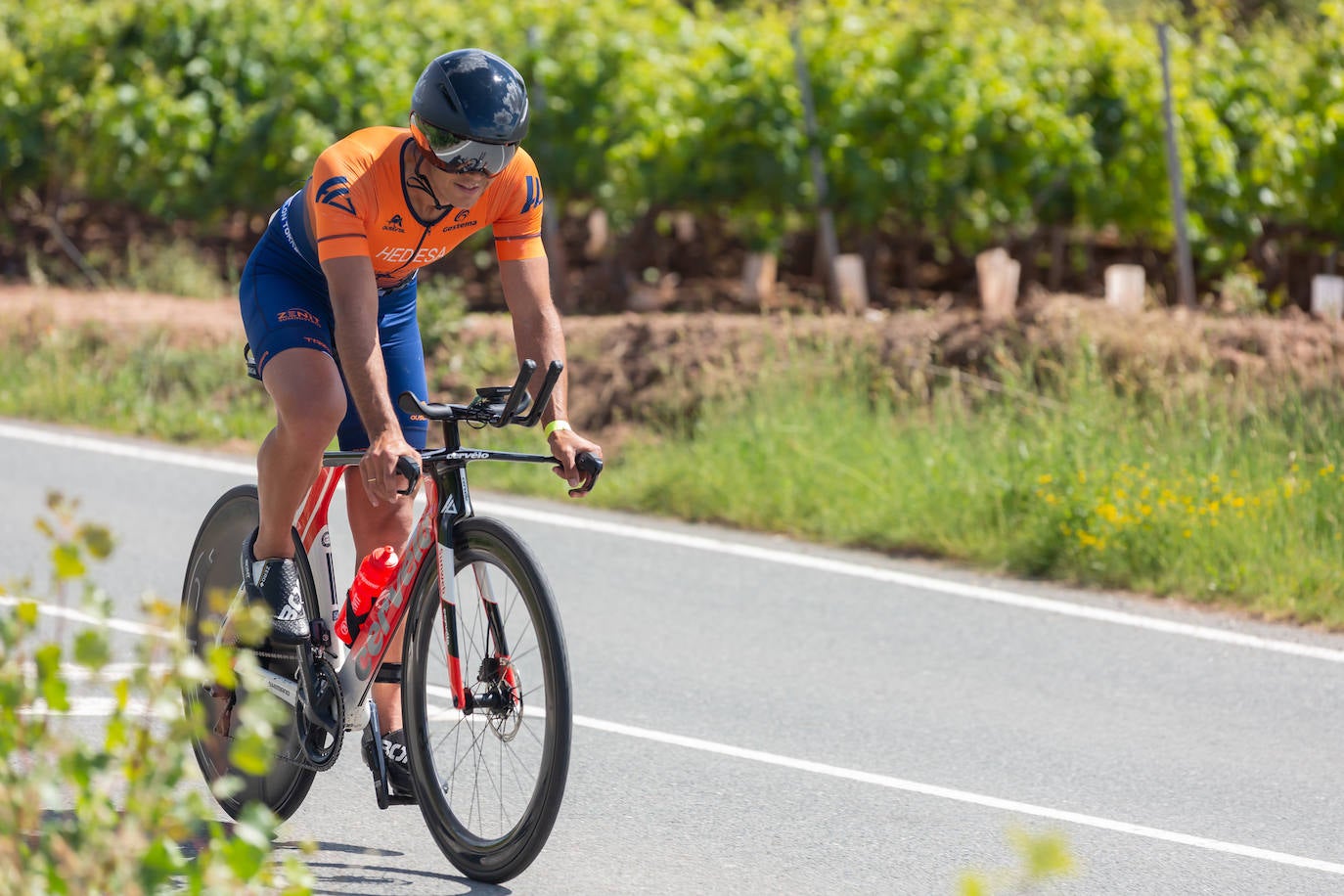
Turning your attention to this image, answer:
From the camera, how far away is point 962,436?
31.7 ft

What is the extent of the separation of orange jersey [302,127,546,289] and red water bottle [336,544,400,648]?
77 centimetres

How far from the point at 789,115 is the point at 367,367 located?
10.4m

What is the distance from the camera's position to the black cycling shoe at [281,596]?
15.8ft

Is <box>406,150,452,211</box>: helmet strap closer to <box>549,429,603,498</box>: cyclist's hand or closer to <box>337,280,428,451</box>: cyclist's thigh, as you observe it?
<box>337,280,428,451</box>: cyclist's thigh

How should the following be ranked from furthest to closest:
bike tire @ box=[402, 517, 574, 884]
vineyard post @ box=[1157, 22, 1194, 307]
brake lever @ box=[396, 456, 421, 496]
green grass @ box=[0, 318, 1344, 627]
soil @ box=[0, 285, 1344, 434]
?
1. vineyard post @ box=[1157, 22, 1194, 307]
2. soil @ box=[0, 285, 1344, 434]
3. green grass @ box=[0, 318, 1344, 627]
4. bike tire @ box=[402, 517, 574, 884]
5. brake lever @ box=[396, 456, 421, 496]

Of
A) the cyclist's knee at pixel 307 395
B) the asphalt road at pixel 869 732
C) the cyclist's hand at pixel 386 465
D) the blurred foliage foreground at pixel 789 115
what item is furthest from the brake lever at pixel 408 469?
the blurred foliage foreground at pixel 789 115

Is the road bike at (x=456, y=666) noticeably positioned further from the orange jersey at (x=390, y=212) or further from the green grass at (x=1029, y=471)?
the green grass at (x=1029, y=471)

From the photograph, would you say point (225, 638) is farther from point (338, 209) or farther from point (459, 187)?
point (459, 187)

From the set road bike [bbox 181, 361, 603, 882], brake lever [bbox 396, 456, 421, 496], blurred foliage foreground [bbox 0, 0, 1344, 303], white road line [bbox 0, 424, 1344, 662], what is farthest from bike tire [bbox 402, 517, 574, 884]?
blurred foliage foreground [bbox 0, 0, 1344, 303]

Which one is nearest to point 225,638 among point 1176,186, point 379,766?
point 379,766

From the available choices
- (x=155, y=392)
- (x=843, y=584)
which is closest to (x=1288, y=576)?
(x=843, y=584)

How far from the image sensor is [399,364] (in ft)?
16.7

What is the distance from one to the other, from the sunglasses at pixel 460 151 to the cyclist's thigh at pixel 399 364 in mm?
697

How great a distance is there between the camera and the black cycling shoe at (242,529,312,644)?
481 cm
